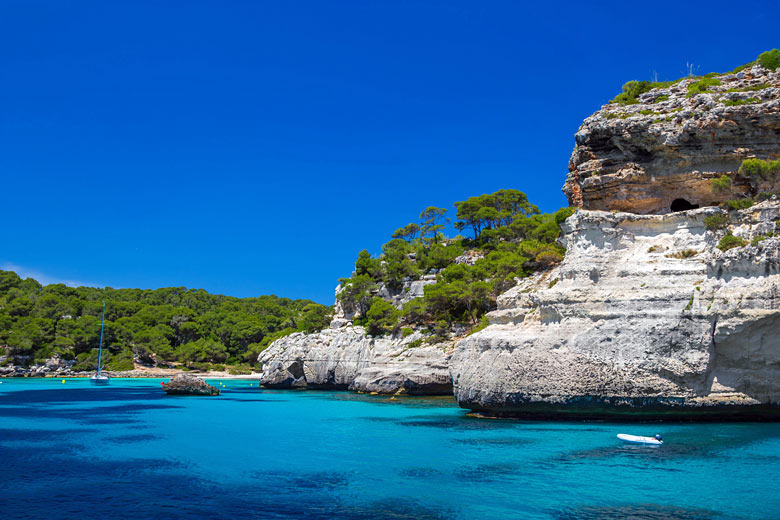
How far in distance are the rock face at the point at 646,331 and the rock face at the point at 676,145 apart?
286 centimetres

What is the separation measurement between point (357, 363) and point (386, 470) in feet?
117

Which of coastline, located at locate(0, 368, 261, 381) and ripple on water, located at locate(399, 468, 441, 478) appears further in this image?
coastline, located at locate(0, 368, 261, 381)

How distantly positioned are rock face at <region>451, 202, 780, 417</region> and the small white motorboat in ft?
11.2

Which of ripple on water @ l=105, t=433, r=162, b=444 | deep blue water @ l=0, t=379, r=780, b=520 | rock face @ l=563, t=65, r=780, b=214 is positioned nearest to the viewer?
deep blue water @ l=0, t=379, r=780, b=520

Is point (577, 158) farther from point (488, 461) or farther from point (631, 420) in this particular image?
point (488, 461)

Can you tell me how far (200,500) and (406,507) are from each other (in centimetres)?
→ 460

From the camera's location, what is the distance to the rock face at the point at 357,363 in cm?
4291

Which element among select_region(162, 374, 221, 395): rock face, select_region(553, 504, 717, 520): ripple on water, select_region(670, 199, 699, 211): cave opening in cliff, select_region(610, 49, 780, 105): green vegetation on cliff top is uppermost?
select_region(610, 49, 780, 105): green vegetation on cliff top

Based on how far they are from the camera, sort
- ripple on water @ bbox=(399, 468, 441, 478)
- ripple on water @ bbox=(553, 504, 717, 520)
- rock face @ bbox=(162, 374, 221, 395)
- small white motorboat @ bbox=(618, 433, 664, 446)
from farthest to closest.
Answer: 1. rock face @ bbox=(162, 374, 221, 395)
2. small white motorboat @ bbox=(618, 433, 664, 446)
3. ripple on water @ bbox=(399, 468, 441, 478)
4. ripple on water @ bbox=(553, 504, 717, 520)

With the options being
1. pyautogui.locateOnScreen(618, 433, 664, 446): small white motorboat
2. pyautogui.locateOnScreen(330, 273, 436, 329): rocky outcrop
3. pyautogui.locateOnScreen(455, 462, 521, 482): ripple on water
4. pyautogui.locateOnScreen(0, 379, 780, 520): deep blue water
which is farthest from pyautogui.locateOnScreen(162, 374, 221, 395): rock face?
pyautogui.locateOnScreen(618, 433, 664, 446): small white motorboat

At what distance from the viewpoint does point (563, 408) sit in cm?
2342

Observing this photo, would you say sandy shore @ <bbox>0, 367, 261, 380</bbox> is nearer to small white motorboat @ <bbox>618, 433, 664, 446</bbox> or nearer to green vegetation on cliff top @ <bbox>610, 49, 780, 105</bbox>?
green vegetation on cliff top @ <bbox>610, 49, 780, 105</bbox>

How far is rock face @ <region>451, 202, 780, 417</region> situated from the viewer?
2159 cm

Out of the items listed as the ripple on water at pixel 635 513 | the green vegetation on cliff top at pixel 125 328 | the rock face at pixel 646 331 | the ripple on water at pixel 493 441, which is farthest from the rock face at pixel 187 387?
the ripple on water at pixel 635 513
